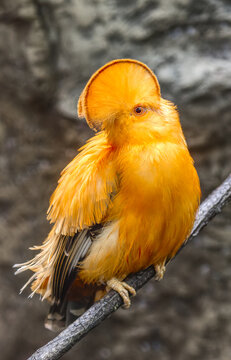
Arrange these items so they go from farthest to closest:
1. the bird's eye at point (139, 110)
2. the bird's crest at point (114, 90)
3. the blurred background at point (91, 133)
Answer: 1. the blurred background at point (91, 133)
2. the bird's eye at point (139, 110)
3. the bird's crest at point (114, 90)

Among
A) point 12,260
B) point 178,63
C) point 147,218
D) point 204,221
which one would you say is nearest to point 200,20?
point 178,63

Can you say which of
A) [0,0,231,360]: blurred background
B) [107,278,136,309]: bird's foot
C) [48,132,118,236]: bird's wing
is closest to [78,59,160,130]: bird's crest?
[48,132,118,236]: bird's wing

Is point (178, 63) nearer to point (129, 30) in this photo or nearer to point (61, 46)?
point (129, 30)

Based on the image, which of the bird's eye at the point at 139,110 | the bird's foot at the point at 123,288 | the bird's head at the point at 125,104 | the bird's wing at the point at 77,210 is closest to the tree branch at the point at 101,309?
the bird's foot at the point at 123,288

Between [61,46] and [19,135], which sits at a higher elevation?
[61,46]

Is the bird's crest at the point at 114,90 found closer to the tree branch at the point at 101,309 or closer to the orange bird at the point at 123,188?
the orange bird at the point at 123,188

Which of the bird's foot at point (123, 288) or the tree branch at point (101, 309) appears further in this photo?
the bird's foot at point (123, 288)
